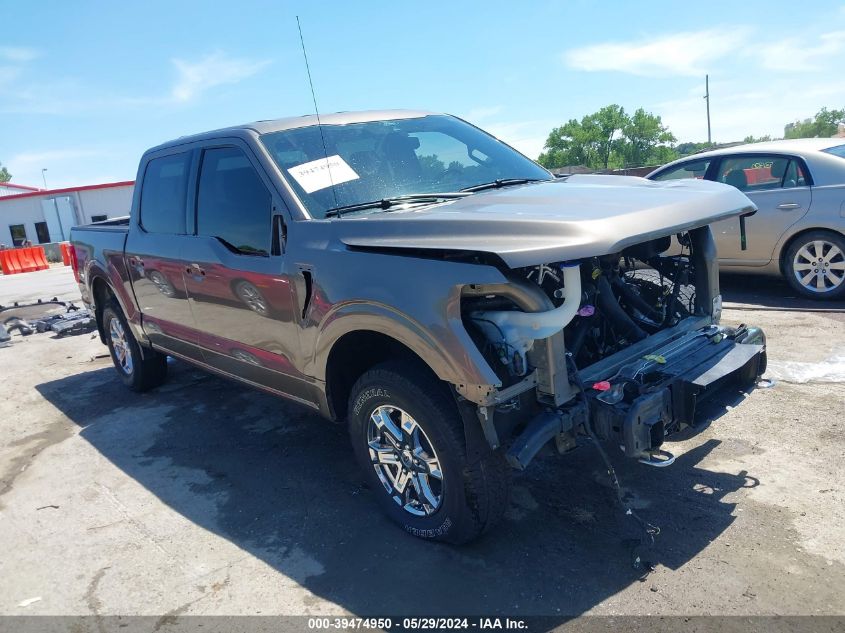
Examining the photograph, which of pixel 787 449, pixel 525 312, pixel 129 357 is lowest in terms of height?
pixel 787 449

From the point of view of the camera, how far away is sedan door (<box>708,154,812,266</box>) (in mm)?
6848

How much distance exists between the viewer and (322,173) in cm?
374

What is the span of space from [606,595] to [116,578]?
7.68 ft

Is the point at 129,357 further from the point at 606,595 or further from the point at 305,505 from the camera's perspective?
the point at 606,595

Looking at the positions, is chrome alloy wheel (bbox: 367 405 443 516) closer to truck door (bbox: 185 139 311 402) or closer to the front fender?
the front fender

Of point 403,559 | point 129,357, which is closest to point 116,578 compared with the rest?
point 403,559

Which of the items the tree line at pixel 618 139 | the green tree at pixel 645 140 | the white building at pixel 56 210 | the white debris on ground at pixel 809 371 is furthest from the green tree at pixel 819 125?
the white debris on ground at pixel 809 371

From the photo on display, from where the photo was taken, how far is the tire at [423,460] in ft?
9.59

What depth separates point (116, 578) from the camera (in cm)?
329

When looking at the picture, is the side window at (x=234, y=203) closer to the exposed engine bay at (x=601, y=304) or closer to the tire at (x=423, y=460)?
the tire at (x=423, y=460)

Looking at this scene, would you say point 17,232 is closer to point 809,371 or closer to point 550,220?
point 809,371

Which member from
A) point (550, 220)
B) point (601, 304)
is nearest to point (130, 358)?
point (601, 304)

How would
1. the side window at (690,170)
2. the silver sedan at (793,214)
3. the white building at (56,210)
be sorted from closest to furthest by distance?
the silver sedan at (793,214), the side window at (690,170), the white building at (56,210)

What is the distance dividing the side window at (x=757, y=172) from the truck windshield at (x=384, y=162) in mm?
3887
